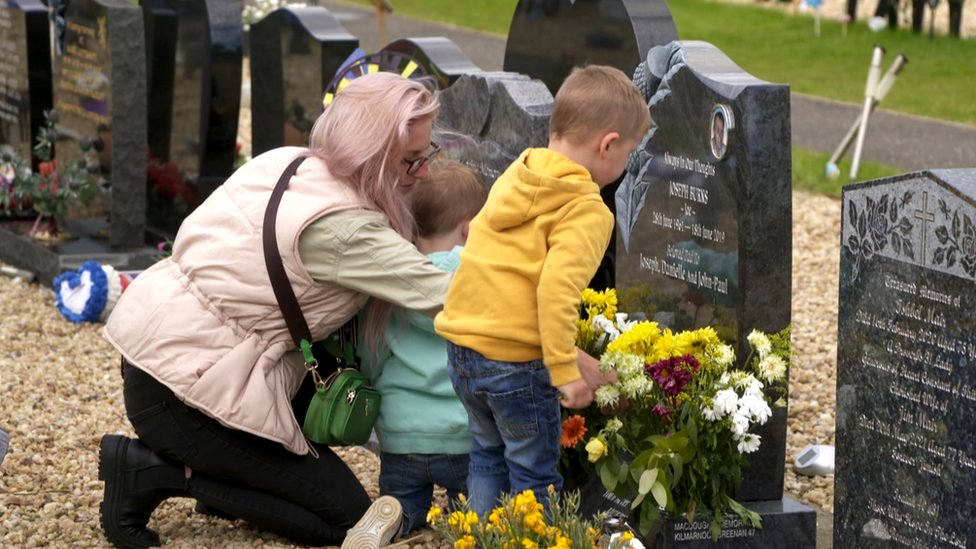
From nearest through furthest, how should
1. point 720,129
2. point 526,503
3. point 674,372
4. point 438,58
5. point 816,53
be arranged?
1. point 526,503
2. point 674,372
3. point 720,129
4. point 438,58
5. point 816,53

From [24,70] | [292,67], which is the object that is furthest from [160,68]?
[292,67]

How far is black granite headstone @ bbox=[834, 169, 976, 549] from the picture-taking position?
350cm

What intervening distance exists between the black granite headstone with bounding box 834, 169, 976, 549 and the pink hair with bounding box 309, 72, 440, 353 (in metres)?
1.21

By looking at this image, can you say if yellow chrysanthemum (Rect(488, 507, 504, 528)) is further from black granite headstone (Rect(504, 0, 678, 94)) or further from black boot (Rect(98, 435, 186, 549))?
black granite headstone (Rect(504, 0, 678, 94))

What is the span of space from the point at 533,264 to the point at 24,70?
595cm

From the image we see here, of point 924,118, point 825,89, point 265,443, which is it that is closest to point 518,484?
point 265,443

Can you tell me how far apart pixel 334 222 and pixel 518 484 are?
871 mm

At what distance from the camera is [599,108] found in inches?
142

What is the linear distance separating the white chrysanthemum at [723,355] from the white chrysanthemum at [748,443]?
0.20m

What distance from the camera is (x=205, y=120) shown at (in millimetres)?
8117

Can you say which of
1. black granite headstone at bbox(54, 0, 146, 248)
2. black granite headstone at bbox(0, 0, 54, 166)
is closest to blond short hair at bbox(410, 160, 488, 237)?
black granite headstone at bbox(54, 0, 146, 248)

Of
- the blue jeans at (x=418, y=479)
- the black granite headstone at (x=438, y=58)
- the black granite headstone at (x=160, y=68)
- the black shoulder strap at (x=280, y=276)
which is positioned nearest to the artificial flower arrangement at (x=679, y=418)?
the blue jeans at (x=418, y=479)

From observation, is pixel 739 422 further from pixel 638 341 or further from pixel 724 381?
pixel 638 341

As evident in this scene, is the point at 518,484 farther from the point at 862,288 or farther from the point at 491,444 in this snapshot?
the point at 862,288
